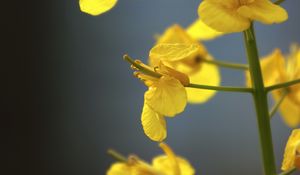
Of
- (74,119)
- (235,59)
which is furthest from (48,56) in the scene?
(235,59)

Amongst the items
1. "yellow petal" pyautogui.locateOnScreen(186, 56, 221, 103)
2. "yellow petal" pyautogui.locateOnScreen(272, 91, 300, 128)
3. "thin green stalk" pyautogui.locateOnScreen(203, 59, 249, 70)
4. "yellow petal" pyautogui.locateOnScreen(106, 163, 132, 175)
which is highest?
"yellow petal" pyautogui.locateOnScreen(186, 56, 221, 103)

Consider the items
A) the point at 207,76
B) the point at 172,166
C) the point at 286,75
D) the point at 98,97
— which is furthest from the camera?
the point at 98,97

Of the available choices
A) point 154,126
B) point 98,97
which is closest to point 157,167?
point 154,126

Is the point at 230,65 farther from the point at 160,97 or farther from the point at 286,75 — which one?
the point at 160,97

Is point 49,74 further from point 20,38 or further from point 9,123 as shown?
point 9,123

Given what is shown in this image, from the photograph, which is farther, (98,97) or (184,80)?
(98,97)

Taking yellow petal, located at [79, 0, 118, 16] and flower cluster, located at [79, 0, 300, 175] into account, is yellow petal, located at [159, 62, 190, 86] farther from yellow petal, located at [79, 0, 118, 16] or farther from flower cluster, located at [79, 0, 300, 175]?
yellow petal, located at [79, 0, 118, 16]

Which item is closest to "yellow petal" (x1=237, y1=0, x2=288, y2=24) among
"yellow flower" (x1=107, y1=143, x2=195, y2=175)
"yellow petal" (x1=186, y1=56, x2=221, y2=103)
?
"yellow flower" (x1=107, y1=143, x2=195, y2=175)
